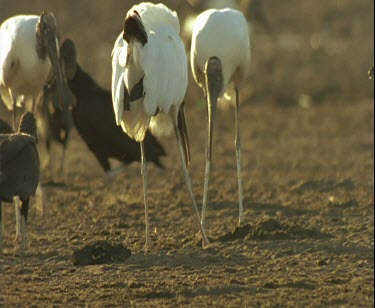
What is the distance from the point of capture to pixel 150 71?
8.10 m

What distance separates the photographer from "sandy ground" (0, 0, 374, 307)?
23.3ft

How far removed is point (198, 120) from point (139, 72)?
828cm

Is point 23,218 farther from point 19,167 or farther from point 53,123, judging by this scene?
point 53,123

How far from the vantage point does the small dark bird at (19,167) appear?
7.64m

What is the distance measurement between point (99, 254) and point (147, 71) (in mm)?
1338

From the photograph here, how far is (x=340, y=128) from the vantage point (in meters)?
15.1

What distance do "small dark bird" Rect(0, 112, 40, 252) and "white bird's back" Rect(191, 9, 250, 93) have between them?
1.98 metres

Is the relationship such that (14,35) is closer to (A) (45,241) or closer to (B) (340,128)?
(A) (45,241)

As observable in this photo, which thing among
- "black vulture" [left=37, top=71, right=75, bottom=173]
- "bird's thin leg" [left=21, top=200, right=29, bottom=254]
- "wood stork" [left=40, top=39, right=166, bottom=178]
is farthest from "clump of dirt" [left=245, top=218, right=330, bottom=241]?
"black vulture" [left=37, top=71, right=75, bottom=173]

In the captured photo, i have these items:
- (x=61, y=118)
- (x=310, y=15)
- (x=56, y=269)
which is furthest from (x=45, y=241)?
(x=310, y=15)

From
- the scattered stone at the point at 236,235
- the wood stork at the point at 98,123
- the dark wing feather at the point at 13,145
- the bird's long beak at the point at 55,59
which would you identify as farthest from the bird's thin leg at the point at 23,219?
the wood stork at the point at 98,123

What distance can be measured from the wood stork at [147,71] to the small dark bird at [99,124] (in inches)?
97.9

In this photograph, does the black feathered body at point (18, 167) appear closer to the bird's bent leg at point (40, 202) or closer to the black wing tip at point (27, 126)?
the black wing tip at point (27, 126)

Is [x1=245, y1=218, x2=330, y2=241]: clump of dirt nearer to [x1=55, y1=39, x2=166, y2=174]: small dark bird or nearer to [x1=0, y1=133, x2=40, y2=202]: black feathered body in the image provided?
[x1=0, y1=133, x2=40, y2=202]: black feathered body
